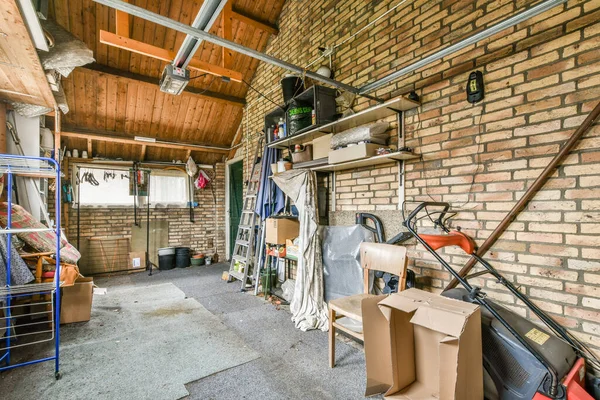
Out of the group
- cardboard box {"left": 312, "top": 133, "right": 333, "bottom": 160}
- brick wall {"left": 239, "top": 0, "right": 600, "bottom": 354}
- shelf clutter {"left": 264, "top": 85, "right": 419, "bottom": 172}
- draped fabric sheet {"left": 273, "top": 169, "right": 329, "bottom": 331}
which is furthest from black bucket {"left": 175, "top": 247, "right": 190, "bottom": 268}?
brick wall {"left": 239, "top": 0, "right": 600, "bottom": 354}

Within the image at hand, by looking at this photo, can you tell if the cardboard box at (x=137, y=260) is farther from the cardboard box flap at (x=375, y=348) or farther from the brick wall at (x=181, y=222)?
the cardboard box flap at (x=375, y=348)

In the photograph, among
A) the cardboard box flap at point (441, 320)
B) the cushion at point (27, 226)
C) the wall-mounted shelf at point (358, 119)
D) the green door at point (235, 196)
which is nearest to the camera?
the cardboard box flap at point (441, 320)

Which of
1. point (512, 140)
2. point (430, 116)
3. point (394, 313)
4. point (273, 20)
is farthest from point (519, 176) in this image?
point (273, 20)

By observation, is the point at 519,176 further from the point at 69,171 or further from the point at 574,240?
the point at 69,171

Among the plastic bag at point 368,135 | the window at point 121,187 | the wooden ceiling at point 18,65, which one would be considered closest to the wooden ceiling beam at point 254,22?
the wooden ceiling at point 18,65

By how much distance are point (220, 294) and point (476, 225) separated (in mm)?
3389

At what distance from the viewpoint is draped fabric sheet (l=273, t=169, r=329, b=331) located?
3.07 meters

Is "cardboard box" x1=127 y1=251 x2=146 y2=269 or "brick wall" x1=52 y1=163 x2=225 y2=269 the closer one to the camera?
"brick wall" x1=52 y1=163 x2=225 y2=269

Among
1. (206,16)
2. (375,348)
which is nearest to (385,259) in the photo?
(375,348)

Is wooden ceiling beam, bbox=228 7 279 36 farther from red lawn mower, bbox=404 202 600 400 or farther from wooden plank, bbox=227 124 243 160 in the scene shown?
red lawn mower, bbox=404 202 600 400

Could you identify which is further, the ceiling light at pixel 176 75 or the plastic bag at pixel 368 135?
the ceiling light at pixel 176 75

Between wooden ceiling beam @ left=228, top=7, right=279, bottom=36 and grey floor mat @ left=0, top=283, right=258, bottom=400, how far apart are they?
4299 mm

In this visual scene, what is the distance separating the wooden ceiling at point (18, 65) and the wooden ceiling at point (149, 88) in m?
1.42

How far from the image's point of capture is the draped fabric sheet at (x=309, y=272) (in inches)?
121
